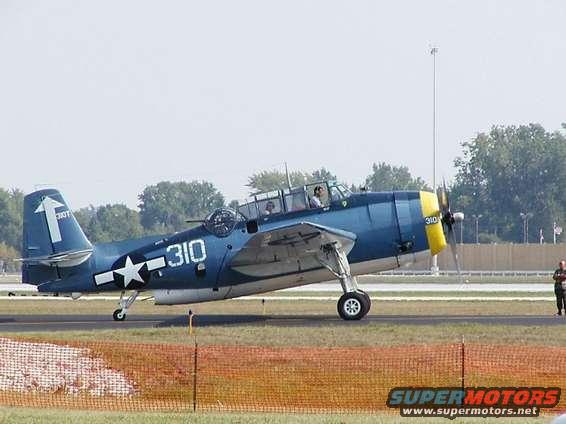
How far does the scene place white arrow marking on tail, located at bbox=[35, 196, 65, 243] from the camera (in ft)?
103

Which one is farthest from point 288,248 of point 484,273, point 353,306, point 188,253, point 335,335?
point 484,273

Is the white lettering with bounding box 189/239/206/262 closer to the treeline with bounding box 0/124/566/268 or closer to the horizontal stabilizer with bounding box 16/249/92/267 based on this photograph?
the horizontal stabilizer with bounding box 16/249/92/267

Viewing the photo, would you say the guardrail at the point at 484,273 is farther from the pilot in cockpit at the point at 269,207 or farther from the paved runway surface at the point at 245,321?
the pilot in cockpit at the point at 269,207

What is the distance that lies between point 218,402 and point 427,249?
13359 mm

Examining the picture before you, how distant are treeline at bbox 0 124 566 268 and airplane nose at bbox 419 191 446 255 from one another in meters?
72.4

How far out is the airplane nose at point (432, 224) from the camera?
29.8 m

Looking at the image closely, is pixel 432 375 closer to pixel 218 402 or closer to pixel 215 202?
pixel 218 402

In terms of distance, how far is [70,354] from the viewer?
2128 centimetres

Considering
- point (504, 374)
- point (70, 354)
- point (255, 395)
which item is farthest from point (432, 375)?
point (70, 354)

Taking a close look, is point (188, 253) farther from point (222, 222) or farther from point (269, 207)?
point (269, 207)

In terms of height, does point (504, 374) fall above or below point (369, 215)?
below

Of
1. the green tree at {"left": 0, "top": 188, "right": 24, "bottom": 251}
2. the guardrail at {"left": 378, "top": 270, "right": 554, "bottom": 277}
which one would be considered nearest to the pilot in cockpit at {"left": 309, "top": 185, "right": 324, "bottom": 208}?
the guardrail at {"left": 378, "top": 270, "right": 554, "bottom": 277}

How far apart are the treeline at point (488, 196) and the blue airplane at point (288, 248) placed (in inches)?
2829

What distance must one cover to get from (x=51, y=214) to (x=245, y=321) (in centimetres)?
631
